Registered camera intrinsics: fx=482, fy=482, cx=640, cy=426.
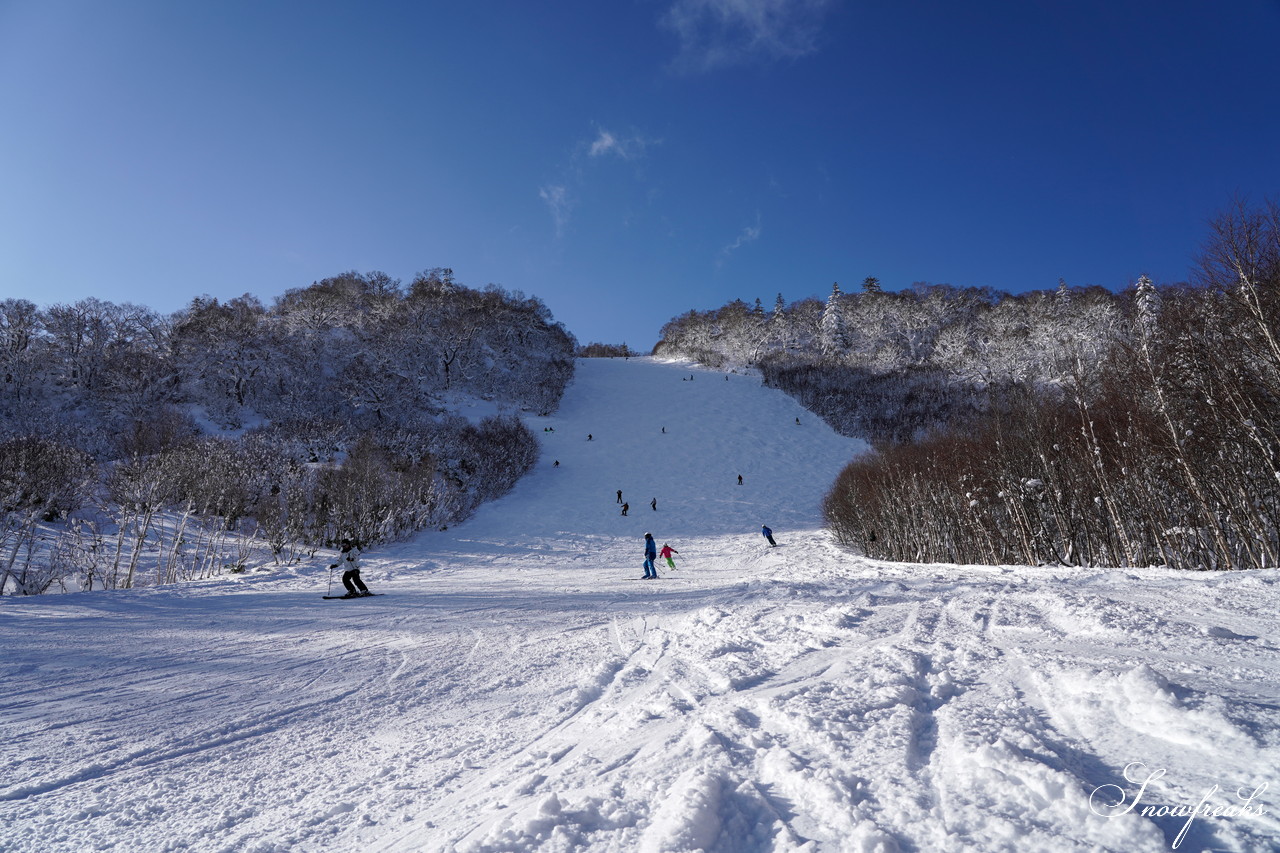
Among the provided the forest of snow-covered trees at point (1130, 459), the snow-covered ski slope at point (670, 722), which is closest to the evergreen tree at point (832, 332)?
the forest of snow-covered trees at point (1130, 459)

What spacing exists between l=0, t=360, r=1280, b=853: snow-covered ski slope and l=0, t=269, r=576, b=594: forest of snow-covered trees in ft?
27.2

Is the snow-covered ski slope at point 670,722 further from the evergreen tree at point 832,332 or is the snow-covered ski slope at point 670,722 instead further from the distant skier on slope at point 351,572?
the evergreen tree at point 832,332

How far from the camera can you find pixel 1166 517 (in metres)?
12.7

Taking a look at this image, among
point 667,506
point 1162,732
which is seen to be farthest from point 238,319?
point 1162,732

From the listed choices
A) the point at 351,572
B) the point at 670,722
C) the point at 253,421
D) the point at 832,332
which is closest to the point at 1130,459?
the point at 670,722

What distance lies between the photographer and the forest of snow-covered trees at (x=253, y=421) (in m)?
14.8

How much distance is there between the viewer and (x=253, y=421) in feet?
119

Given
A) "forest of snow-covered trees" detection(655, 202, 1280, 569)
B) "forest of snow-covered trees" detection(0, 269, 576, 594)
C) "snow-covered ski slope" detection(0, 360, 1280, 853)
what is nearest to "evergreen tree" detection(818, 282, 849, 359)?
"forest of snow-covered trees" detection(0, 269, 576, 594)

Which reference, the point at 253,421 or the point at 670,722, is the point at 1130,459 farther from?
the point at 253,421

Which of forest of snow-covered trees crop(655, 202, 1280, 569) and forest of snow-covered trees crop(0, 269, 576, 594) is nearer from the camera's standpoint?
forest of snow-covered trees crop(655, 202, 1280, 569)

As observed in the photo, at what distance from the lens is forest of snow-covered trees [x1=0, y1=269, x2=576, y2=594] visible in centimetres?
1479

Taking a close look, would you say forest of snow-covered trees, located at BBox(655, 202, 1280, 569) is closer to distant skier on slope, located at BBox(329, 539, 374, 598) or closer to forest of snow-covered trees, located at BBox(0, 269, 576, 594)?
distant skier on slope, located at BBox(329, 539, 374, 598)

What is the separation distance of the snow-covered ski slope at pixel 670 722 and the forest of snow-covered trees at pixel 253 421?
27.2 feet

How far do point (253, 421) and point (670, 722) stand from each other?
144 feet
